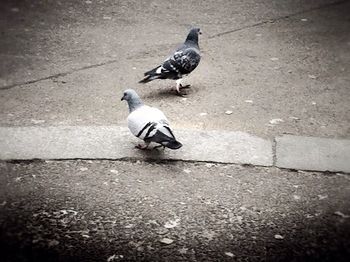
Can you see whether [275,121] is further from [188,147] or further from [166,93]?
[166,93]

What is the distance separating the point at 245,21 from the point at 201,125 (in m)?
3.47

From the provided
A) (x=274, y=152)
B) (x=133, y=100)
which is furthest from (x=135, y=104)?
(x=274, y=152)

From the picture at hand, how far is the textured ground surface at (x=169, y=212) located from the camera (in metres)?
3.44

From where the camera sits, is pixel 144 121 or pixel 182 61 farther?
pixel 182 61

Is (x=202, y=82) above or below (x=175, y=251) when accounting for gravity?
above

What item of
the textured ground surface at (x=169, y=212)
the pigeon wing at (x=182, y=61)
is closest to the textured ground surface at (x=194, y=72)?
the pigeon wing at (x=182, y=61)

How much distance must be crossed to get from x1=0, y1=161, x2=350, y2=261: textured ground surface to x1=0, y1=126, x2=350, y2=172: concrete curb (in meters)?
0.12

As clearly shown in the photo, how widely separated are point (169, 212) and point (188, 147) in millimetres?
965

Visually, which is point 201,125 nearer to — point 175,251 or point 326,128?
point 326,128

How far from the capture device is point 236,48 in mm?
7098

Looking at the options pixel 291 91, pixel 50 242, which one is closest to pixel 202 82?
pixel 291 91

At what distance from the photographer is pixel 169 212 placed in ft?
12.6

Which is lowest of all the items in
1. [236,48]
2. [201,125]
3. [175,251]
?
[175,251]

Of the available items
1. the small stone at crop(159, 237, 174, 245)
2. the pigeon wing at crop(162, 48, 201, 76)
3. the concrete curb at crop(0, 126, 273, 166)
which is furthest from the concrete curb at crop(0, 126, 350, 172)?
the small stone at crop(159, 237, 174, 245)
